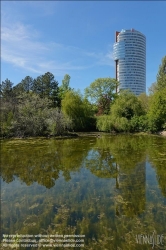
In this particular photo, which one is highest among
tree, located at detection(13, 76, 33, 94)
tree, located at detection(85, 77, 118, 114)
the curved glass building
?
the curved glass building

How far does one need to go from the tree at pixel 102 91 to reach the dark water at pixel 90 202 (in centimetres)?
2337

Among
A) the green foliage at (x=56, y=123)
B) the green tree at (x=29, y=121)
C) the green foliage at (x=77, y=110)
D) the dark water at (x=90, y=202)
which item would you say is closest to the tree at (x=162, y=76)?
the green foliage at (x=77, y=110)

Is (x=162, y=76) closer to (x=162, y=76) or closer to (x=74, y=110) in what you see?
(x=162, y=76)

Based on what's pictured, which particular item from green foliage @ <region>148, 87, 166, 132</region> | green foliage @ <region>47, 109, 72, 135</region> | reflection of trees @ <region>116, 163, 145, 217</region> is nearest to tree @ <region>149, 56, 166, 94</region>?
green foliage @ <region>148, 87, 166, 132</region>

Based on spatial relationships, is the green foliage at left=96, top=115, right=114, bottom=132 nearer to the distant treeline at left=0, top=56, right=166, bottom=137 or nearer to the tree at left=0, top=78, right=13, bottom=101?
the distant treeline at left=0, top=56, right=166, bottom=137

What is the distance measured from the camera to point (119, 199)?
15.2ft

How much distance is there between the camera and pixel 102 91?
30.8 metres

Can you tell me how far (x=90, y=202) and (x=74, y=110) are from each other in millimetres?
20005

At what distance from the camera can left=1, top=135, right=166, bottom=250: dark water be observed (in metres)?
3.30

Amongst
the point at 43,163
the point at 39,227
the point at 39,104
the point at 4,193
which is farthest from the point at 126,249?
the point at 39,104

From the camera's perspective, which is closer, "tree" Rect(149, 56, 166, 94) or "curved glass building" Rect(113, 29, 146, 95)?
"tree" Rect(149, 56, 166, 94)

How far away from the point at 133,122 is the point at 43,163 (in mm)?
17402

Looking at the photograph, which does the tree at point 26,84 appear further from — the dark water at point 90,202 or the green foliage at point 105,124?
the dark water at point 90,202

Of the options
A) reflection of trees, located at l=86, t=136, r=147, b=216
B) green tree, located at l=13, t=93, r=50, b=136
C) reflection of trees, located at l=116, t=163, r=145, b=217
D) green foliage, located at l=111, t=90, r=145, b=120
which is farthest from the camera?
green foliage, located at l=111, t=90, r=145, b=120
